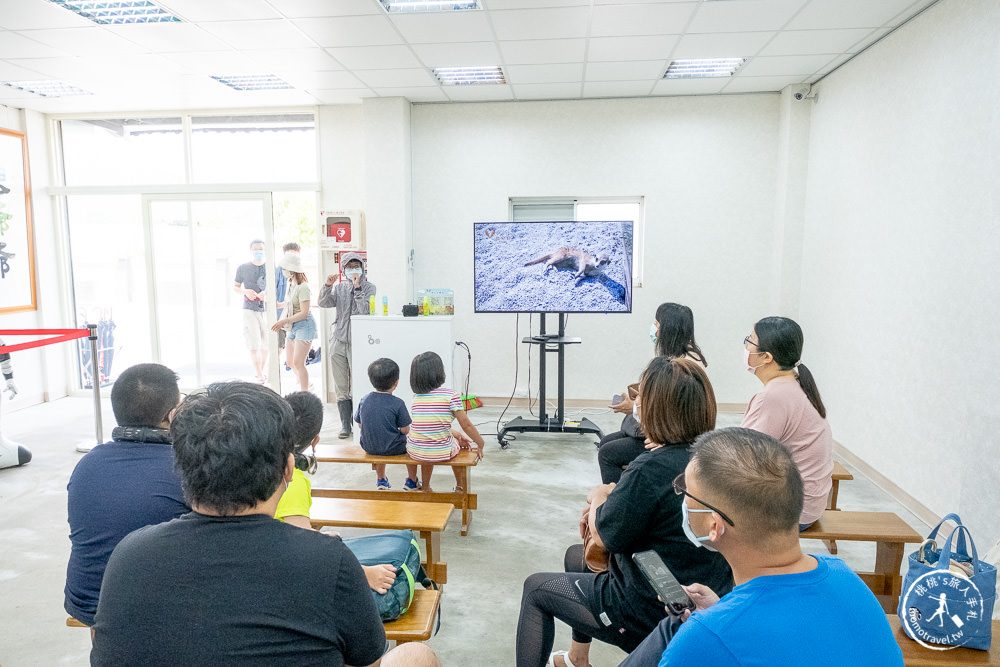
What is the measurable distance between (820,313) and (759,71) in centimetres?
204

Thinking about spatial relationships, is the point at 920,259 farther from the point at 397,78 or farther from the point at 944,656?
the point at 397,78

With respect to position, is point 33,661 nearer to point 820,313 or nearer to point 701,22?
point 701,22

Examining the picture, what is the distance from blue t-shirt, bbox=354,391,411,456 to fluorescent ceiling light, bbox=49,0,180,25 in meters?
2.77

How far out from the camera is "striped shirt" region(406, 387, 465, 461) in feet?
10.4

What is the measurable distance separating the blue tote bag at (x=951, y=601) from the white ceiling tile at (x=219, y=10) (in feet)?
13.3

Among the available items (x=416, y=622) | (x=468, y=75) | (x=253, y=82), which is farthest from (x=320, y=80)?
(x=416, y=622)

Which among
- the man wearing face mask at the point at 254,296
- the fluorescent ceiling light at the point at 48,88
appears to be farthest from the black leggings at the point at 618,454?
the fluorescent ceiling light at the point at 48,88

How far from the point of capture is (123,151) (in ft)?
20.8

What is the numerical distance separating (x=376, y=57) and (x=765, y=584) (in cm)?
454

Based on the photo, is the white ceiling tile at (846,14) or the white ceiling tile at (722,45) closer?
the white ceiling tile at (846,14)

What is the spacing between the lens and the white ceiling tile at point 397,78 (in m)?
4.88

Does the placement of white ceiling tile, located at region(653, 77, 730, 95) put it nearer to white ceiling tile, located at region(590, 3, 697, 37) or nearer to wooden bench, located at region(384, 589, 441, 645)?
white ceiling tile, located at region(590, 3, 697, 37)

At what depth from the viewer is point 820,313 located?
495cm

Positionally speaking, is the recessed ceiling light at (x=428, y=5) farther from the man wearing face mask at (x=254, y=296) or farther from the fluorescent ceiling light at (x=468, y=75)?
the man wearing face mask at (x=254, y=296)
